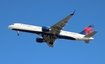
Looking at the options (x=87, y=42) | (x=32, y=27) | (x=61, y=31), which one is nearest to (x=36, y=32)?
(x=32, y=27)

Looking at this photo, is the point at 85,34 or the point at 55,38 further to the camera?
the point at 85,34

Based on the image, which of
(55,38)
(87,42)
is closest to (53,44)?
(55,38)

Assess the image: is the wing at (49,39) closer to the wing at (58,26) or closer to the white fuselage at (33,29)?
the wing at (58,26)

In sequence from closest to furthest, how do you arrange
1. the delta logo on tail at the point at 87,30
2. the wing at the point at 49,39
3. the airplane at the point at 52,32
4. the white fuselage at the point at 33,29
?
the airplane at the point at 52,32, the white fuselage at the point at 33,29, the wing at the point at 49,39, the delta logo on tail at the point at 87,30

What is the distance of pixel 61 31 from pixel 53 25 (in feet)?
15.8

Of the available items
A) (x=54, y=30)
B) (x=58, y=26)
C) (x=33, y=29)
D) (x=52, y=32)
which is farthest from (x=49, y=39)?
(x=58, y=26)

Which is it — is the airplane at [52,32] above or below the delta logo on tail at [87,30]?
below

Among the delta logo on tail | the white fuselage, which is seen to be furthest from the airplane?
the delta logo on tail

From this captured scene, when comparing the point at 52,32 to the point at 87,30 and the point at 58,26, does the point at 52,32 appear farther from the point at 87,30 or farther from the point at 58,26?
the point at 87,30

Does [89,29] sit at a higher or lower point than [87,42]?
higher

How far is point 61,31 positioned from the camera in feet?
329

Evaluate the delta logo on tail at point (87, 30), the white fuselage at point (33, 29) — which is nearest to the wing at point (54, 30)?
the white fuselage at point (33, 29)

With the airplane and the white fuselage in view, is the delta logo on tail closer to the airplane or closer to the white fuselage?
the airplane

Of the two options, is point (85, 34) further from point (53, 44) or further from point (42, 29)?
point (42, 29)
